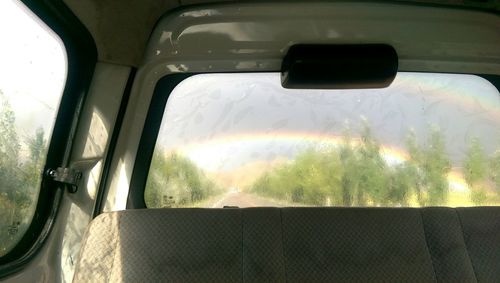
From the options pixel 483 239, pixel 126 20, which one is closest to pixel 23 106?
pixel 126 20

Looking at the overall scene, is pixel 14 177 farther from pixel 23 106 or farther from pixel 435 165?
pixel 435 165

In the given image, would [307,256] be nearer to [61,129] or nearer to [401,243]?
[401,243]

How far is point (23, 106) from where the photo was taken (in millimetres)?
1743

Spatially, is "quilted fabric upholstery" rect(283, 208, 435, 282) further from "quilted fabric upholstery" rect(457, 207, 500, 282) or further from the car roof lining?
the car roof lining

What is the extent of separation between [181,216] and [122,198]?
1.25ft

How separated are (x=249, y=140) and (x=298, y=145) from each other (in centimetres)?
22

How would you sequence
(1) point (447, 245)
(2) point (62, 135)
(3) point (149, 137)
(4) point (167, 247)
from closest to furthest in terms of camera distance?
(4) point (167, 247)
(1) point (447, 245)
(2) point (62, 135)
(3) point (149, 137)

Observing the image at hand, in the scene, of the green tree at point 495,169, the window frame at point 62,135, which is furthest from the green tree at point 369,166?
the window frame at point 62,135

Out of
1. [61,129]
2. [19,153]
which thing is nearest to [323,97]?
[61,129]

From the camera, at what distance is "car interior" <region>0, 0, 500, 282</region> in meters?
1.73

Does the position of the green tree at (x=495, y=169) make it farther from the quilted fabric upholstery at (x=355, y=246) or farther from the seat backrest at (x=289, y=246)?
the quilted fabric upholstery at (x=355, y=246)

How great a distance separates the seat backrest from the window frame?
29cm

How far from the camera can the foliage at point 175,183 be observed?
2.08m

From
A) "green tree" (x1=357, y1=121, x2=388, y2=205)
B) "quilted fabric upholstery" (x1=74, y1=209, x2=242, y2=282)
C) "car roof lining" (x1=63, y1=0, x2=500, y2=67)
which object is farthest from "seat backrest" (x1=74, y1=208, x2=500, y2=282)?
"car roof lining" (x1=63, y1=0, x2=500, y2=67)
